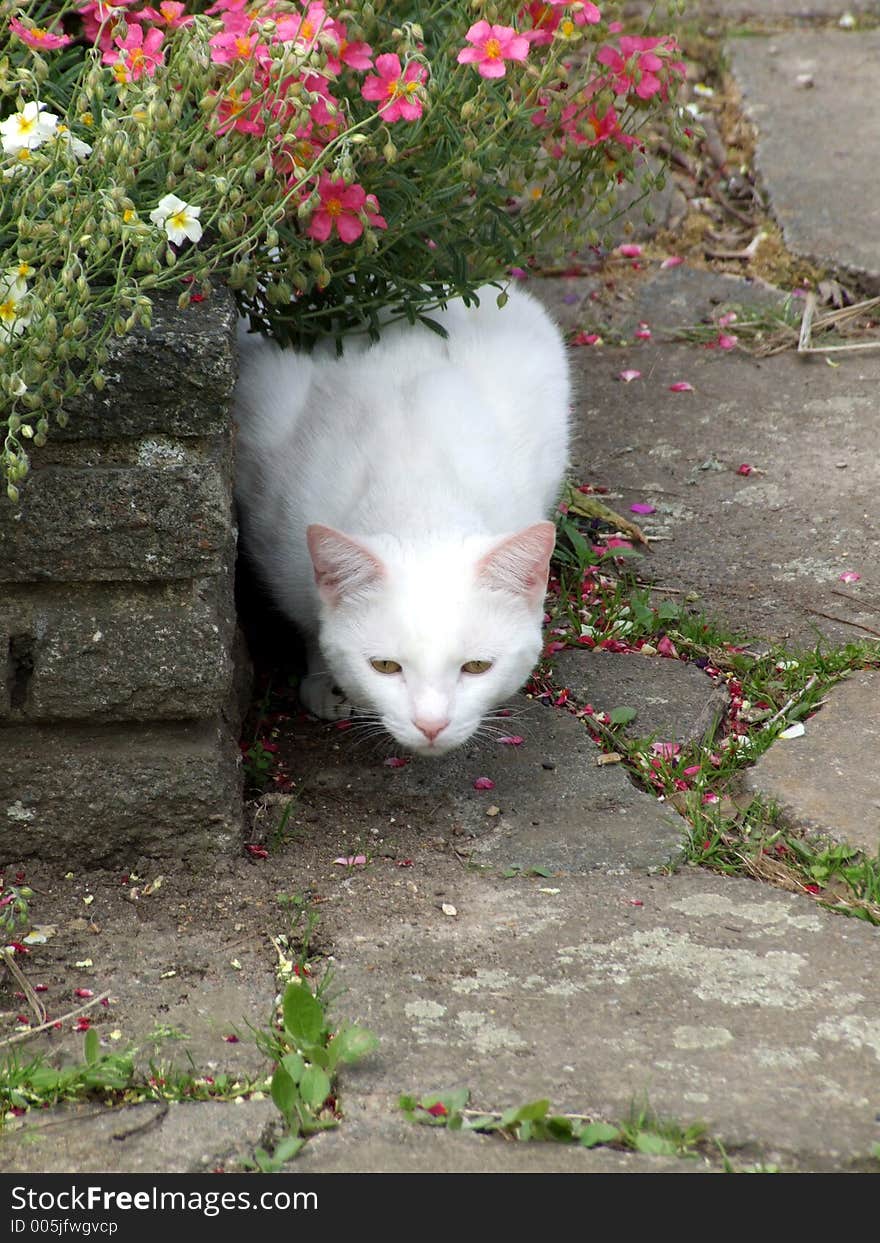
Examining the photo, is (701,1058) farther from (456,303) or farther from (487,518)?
(456,303)

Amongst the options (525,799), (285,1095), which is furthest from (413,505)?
(285,1095)

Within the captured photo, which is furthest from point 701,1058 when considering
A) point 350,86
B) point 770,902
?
point 350,86

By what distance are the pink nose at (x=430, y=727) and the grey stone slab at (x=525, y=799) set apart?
23 centimetres

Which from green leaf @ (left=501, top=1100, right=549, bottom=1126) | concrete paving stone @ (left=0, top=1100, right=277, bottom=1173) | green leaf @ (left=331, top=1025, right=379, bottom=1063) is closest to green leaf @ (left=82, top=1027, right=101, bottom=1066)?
concrete paving stone @ (left=0, top=1100, right=277, bottom=1173)

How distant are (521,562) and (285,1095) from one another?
1.15m

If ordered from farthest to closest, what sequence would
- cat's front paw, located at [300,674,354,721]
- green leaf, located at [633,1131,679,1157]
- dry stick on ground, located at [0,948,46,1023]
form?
cat's front paw, located at [300,674,354,721] → dry stick on ground, located at [0,948,46,1023] → green leaf, located at [633,1131,679,1157]

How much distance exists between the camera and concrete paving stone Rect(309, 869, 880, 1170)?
1976 mm

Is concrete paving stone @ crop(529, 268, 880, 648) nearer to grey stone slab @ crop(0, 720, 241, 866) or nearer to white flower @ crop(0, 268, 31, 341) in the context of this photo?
grey stone slab @ crop(0, 720, 241, 866)

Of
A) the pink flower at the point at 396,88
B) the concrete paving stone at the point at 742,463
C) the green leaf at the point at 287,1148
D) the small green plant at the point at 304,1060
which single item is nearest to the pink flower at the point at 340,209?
the pink flower at the point at 396,88

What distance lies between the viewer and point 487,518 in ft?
10.0

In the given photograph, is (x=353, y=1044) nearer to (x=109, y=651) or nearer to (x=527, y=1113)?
(x=527, y=1113)

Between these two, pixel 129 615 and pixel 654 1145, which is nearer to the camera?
pixel 654 1145

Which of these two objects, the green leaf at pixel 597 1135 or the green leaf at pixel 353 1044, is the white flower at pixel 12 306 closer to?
the green leaf at pixel 353 1044

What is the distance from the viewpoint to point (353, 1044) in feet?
6.76
